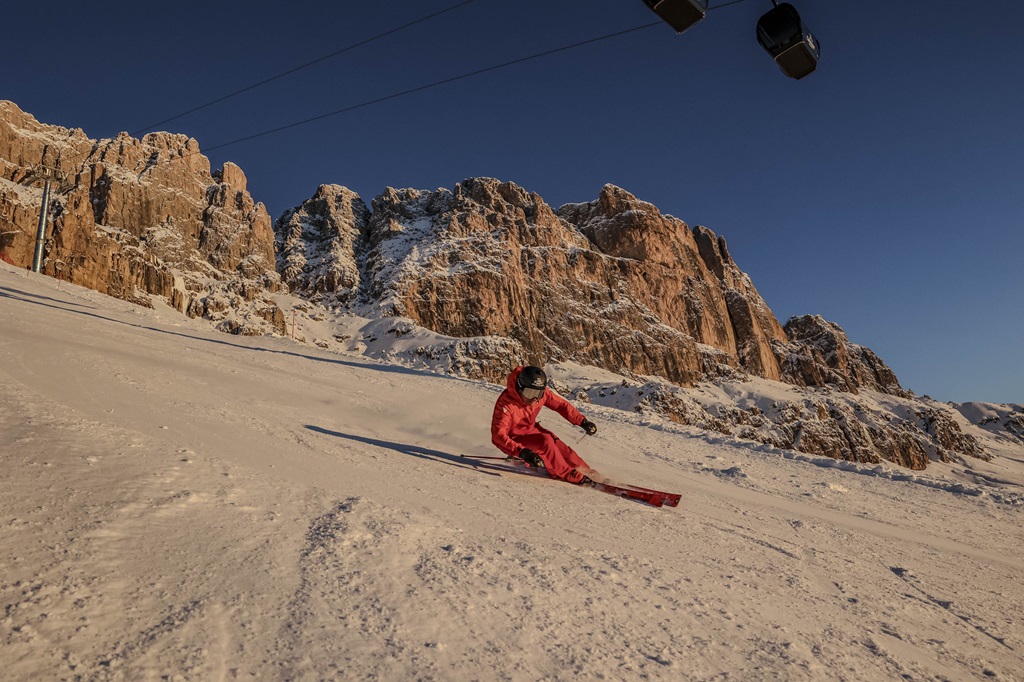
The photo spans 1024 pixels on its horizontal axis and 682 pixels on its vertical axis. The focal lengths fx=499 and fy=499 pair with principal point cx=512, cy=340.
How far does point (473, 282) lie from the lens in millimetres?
95438

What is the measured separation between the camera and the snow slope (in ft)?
6.16

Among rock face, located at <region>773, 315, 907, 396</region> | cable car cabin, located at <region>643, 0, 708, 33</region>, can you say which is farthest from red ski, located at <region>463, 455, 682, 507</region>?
rock face, located at <region>773, 315, 907, 396</region>

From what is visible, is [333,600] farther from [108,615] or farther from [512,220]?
[512,220]

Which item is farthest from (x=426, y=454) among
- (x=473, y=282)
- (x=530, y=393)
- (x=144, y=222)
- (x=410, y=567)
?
(x=144, y=222)

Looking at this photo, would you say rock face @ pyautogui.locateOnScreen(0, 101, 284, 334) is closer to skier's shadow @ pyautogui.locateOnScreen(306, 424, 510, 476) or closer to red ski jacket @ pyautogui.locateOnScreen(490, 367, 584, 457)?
skier's shadow @ pyautogui.locateOnScreen(306, 424, 510, 476)

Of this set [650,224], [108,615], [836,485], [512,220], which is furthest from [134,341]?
[650,224]

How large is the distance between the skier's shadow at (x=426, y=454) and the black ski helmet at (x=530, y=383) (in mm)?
901

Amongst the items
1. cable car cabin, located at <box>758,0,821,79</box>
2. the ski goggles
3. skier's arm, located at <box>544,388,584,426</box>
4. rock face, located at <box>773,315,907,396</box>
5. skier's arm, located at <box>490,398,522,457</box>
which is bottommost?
skier's arm, located at <box>490,398,522,457</box>

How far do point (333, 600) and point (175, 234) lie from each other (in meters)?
101

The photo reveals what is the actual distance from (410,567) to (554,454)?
3.17m

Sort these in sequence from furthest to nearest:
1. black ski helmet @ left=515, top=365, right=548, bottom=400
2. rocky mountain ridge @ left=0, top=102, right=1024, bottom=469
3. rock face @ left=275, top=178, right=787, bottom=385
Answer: rock face @ left=275, top=178, right=787, bottom=385
rocky mountain ridge @ left=0, top=102, right=1024, bottom=469
black ski helmet @ left=515, top=365, right=548, bottom=400

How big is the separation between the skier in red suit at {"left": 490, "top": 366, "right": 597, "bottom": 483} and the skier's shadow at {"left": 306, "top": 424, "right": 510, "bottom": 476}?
0.91ft

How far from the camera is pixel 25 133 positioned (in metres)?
78.6

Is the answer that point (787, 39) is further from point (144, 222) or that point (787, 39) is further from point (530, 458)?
point (144, 222)
